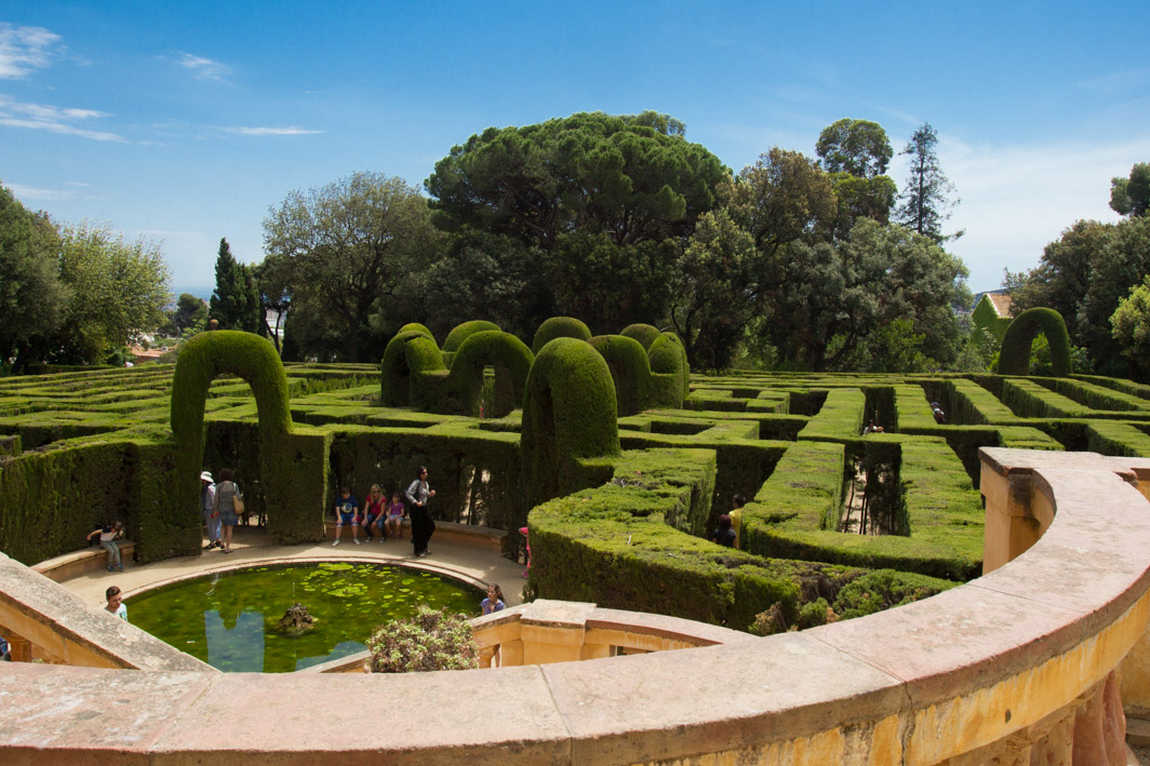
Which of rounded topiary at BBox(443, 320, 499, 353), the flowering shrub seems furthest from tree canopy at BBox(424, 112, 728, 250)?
the flowering shrub

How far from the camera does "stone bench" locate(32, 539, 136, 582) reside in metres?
11.6

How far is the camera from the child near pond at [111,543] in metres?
12.4

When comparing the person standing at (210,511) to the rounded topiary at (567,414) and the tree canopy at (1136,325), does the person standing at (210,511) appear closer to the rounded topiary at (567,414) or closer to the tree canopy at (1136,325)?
the rounded topiary at (567,414)

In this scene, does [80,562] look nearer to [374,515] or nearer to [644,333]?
[374,515]

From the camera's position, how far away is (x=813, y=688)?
82.8 inches

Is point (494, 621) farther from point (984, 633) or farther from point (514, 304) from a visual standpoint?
point (514, 304)

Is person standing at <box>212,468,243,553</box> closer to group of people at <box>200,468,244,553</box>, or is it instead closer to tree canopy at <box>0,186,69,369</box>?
group of people at <box>200,468,244,553</box>

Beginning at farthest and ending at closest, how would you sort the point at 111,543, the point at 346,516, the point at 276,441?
the point at 346,516 < the point at 276,441 < the point at 111,543

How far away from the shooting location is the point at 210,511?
534 inches

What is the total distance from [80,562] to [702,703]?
513 inches

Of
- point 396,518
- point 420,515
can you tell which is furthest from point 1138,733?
point 396,518

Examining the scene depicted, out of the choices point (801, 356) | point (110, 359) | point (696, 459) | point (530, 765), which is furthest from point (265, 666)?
point (110, 359)

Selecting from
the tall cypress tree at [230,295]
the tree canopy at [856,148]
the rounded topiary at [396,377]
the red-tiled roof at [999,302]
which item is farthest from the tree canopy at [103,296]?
the red-tiled roof at [999,302]

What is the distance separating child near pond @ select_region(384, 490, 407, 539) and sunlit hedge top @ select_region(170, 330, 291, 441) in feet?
7.42
